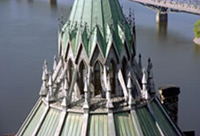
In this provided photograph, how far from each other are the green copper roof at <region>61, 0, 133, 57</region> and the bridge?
1456 inches

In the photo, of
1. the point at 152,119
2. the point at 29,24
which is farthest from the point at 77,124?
the point at 29,24

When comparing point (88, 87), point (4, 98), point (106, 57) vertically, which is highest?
point (106, 57)

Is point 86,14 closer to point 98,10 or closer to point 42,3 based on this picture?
point 98,10

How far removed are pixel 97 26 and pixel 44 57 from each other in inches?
791

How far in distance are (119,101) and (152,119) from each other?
0.65 metres

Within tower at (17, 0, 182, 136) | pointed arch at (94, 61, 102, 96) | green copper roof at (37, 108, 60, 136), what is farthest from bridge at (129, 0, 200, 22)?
green copper roof at (37, 108, 60, 136)

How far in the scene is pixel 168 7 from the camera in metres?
45.9

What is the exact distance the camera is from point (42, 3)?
55.7 metres

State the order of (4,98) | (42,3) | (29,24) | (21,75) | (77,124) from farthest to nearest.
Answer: (42,3) < (29,24) < (21,75) < (4,98) < (77,124)

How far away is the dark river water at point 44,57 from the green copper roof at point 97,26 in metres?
5.94

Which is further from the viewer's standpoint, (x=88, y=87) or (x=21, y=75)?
(x=21, y=75)

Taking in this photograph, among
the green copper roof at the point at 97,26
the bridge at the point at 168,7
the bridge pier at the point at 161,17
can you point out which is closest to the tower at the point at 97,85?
the green copper roof at the point at 97,26

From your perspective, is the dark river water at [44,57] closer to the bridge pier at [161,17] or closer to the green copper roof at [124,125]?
A: the bridge pier at [161,17]

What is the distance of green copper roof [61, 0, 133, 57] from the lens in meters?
6.35
